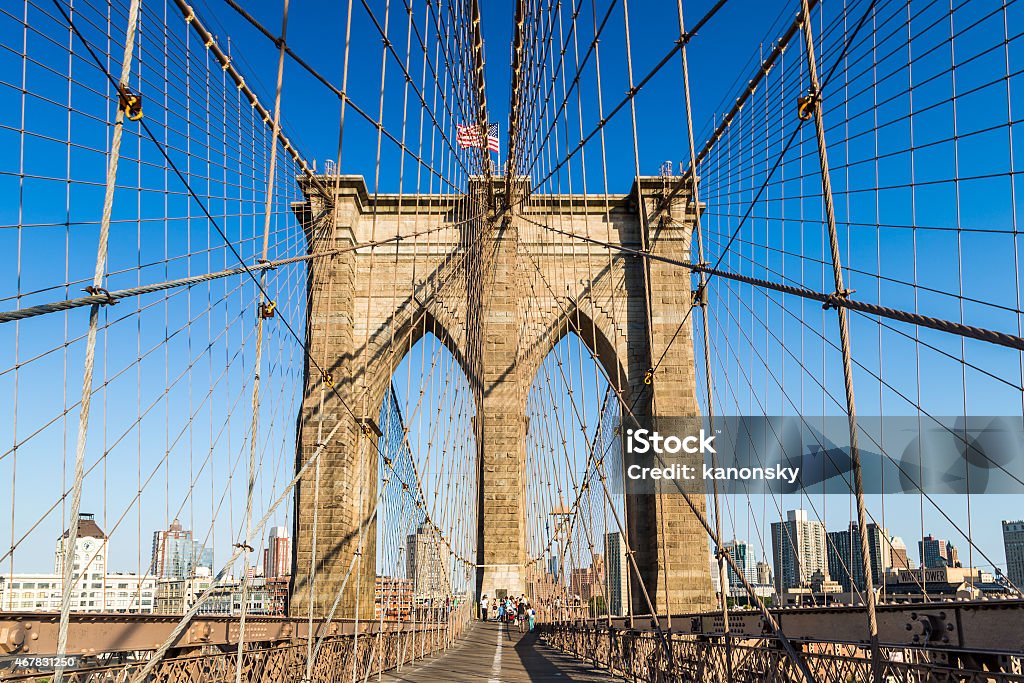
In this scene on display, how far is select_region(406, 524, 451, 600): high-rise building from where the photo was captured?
13.8 m

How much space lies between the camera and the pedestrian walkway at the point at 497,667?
28.4 ft

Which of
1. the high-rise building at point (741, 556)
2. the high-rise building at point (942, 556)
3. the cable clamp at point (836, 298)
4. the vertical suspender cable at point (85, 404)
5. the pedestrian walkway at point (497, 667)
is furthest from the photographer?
the high-rise building at point (741, 556)

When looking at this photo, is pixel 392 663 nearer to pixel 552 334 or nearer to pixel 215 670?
pixel 215 670

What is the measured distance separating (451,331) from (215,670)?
14.7m

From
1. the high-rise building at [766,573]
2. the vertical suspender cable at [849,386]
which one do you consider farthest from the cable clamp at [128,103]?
the high-rise building at [766,573]

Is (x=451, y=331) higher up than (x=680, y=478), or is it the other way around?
(x=451, y=331)

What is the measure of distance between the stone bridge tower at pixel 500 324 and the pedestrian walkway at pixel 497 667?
148 inches

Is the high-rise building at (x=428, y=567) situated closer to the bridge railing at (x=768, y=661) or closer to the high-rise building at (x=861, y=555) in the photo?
the bridge railing at (x=768, y=661)

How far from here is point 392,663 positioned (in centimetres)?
980

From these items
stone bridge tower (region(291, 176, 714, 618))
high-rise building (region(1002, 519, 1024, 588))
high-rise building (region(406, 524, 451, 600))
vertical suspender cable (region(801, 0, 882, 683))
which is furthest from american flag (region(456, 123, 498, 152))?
vertical suspender cable (region(801, 0, 882, 683))

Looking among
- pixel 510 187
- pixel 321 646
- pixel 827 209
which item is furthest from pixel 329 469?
pixel 827 209

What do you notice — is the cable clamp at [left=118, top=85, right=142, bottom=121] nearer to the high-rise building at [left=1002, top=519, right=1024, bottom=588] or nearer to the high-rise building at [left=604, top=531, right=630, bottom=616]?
the high-rise building at [left=604, top=531, right=630, bottom=616]

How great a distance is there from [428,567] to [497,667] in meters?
5.07

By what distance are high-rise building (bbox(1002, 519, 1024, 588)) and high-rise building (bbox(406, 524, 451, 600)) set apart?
23.6ft
